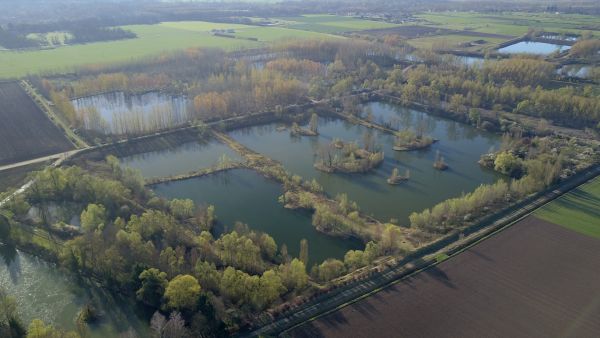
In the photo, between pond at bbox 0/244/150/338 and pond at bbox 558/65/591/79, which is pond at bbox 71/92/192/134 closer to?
pond at bbox 0/244/150/338

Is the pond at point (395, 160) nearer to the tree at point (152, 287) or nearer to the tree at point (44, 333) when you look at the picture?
the tree at point (152, 287)

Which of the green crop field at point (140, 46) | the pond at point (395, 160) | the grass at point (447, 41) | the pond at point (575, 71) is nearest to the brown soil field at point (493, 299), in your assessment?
the pond at point (395, 160)

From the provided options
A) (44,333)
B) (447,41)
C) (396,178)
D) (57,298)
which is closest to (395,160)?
(396,178)

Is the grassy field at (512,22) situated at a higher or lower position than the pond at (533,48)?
higher

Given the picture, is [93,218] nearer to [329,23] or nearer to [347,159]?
[347,159]

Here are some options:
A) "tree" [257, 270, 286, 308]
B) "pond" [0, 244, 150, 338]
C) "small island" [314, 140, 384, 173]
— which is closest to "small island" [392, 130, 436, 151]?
"small island" [314, 140, 384, 173]
